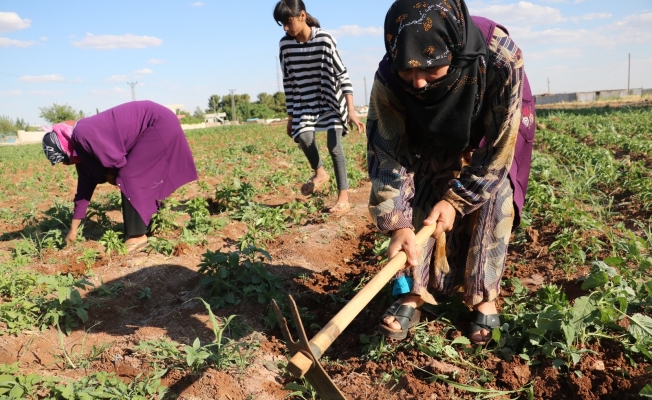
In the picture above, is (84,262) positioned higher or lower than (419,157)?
lower

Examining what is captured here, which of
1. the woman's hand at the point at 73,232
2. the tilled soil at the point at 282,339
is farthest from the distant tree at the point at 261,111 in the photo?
the tilled soil at the point at 282,339

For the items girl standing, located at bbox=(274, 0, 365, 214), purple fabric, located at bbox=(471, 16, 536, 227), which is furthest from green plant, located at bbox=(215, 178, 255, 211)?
purple fabric, located at bbox=(471, 16, 536, 227)

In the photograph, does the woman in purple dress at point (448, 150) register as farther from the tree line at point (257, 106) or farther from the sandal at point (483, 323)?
the tree line at point (257, 106)

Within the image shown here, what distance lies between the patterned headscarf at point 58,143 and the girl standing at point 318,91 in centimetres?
176

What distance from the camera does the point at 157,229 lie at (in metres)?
4.13

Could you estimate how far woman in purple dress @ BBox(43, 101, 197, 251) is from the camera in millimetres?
3738

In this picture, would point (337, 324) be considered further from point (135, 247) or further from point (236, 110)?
point (236, 110)

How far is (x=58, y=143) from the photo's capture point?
367cm

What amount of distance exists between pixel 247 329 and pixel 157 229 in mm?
1943

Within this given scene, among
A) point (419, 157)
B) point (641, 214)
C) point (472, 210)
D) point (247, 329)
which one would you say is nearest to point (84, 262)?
point (247, 329)

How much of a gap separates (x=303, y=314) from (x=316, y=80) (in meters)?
2.43

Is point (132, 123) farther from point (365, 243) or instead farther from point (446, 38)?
point (446, 38)

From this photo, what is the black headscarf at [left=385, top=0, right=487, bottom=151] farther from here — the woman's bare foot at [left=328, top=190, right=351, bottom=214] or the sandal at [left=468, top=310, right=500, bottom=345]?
the woman's bare foot at [left=328, top=190, right=351, bottom=214]

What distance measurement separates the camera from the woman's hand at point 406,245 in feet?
6.63
